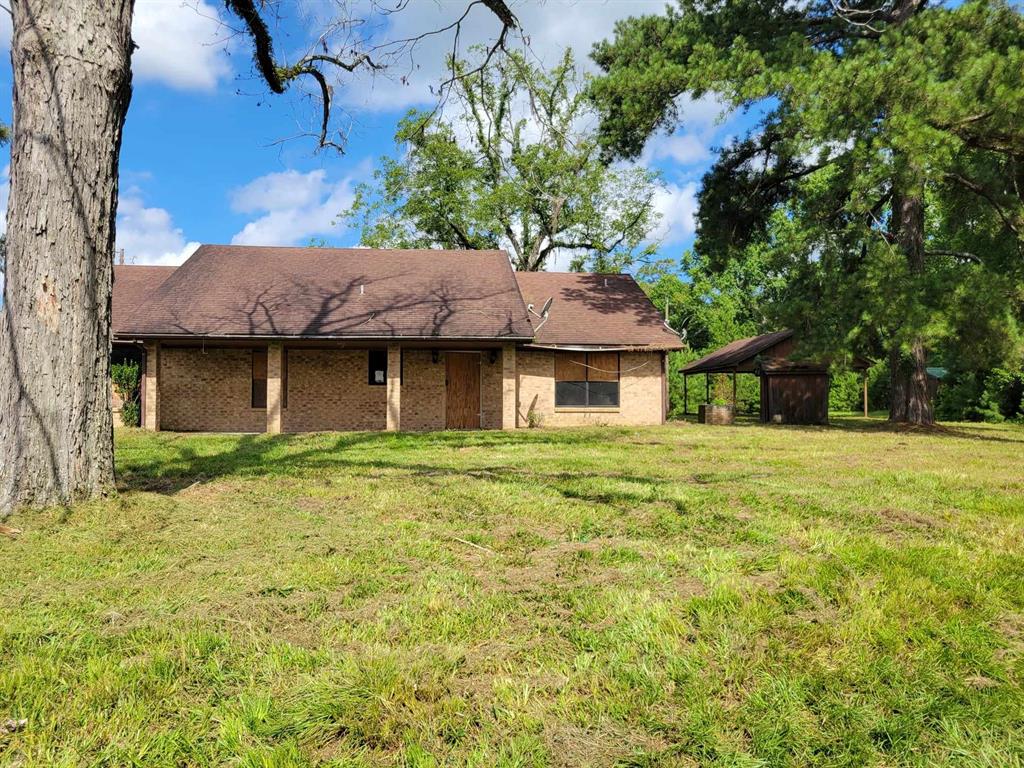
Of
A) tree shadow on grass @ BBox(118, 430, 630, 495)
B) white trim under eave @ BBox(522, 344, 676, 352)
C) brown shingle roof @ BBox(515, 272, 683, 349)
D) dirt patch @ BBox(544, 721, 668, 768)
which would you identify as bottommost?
dirt patch @ BBox(544, 721, 668, 768)

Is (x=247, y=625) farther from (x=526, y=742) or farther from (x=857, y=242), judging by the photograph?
(x=857, y=242)

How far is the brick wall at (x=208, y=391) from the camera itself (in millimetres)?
17578

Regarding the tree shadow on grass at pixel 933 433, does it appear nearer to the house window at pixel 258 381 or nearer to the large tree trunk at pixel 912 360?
the large tree trunk at pixel 912 360

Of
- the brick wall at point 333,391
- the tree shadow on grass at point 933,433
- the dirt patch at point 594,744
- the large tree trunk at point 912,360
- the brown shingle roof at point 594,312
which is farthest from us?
the brown shingle roof at point 594,312

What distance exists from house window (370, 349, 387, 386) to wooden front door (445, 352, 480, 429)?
1771 mm

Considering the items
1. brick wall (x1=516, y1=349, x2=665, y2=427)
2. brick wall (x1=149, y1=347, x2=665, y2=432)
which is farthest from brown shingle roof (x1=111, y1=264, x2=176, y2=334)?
brick wall (x1=516, y1=349, x2=665, y2=427)

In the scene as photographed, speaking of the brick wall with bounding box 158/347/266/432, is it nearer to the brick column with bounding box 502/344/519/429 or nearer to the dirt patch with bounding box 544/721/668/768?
the brick column with bounding box 502/344/519/429

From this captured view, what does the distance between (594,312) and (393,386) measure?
7388mm

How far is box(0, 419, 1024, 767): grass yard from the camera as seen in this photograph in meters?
2.24

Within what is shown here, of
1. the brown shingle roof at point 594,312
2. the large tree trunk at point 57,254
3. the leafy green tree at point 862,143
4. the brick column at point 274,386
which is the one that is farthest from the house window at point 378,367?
the large tree trunk at point 57,254

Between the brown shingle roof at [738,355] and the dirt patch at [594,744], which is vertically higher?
the brown shingle roof at [738,355]

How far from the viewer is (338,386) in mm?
18000

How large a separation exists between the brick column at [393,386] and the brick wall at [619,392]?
12.1 feet

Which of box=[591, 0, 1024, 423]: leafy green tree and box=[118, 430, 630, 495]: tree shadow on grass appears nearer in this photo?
box=[118, 430, 630, 495]: tree shadow on grass
